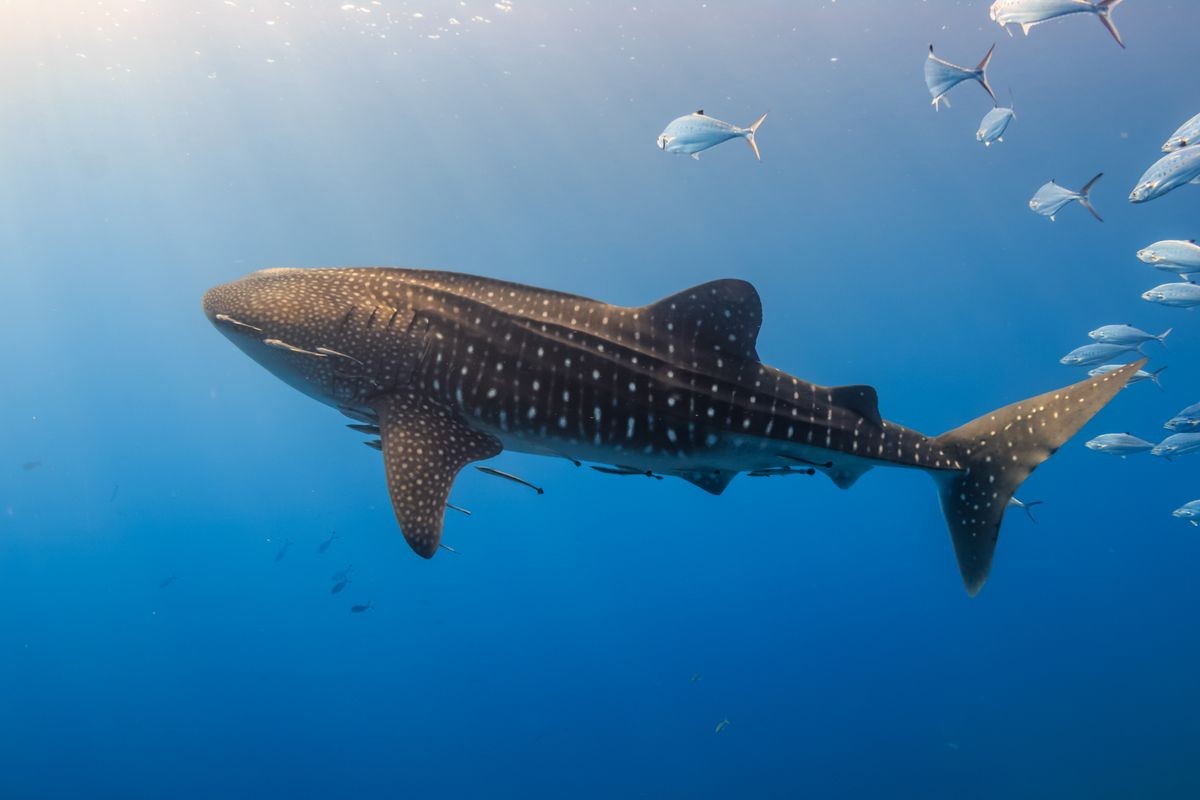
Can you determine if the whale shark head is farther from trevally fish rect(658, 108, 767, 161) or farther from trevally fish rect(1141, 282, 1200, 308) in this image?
trevally fish rect(1141, 282, 1200, 308)

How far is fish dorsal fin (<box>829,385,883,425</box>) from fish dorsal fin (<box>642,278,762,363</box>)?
0.56 m

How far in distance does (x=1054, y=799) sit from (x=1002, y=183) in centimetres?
2952

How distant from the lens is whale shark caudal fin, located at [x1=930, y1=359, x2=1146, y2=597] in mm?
4312

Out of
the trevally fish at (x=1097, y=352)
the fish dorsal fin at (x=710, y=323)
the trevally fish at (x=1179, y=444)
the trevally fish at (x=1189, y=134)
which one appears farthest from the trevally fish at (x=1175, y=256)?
the fish dorsal fin at (x=710, y=323)

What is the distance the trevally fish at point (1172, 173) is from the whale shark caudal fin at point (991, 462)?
148 inches

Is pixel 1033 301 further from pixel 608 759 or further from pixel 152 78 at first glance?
pixel 152 78

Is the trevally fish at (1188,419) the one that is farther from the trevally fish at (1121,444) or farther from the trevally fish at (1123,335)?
the trevally fish at (1123,335)

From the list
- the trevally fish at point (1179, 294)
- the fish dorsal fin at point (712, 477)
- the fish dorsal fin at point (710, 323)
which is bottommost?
the fish dorsal fin at point (712, 477)

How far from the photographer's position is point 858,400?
4281mm

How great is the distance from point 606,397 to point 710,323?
2.56 feet

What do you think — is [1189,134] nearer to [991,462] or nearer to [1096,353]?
[1096,353]

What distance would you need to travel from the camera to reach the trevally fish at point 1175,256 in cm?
757

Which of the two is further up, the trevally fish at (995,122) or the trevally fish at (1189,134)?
the trevally fish at (995,122)

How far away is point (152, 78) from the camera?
2944cm
